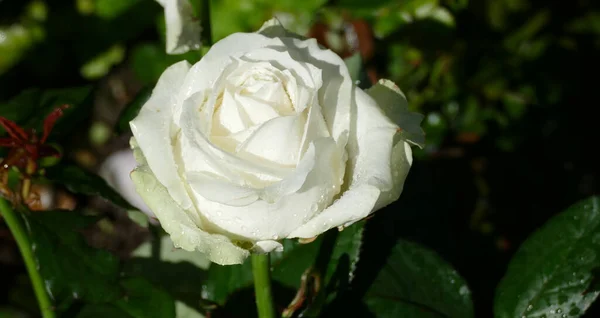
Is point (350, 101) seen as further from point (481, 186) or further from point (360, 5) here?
point (481, 186)

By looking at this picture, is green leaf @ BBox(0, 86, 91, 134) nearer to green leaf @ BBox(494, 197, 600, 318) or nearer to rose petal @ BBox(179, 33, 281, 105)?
rose petal @ BBox(179, 33, 281, 105)

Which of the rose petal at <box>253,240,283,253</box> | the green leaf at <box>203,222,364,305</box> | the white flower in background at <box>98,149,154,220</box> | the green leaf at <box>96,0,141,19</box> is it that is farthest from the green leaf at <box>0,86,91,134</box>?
the green leaf at <box>96,0,141,19</box>

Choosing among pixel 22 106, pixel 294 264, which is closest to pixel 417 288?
pixel 294 264

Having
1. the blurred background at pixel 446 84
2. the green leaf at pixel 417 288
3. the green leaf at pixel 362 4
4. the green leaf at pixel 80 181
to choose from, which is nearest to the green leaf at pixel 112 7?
the blurred background at pixel 446 84

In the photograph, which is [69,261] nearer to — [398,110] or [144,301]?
[144,301]

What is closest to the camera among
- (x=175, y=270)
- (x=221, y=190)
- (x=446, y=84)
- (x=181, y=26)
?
(x=221, y=190)

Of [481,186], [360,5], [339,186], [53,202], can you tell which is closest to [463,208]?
[481,186]

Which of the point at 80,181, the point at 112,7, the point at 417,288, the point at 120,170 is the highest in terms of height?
the point at 80,181
